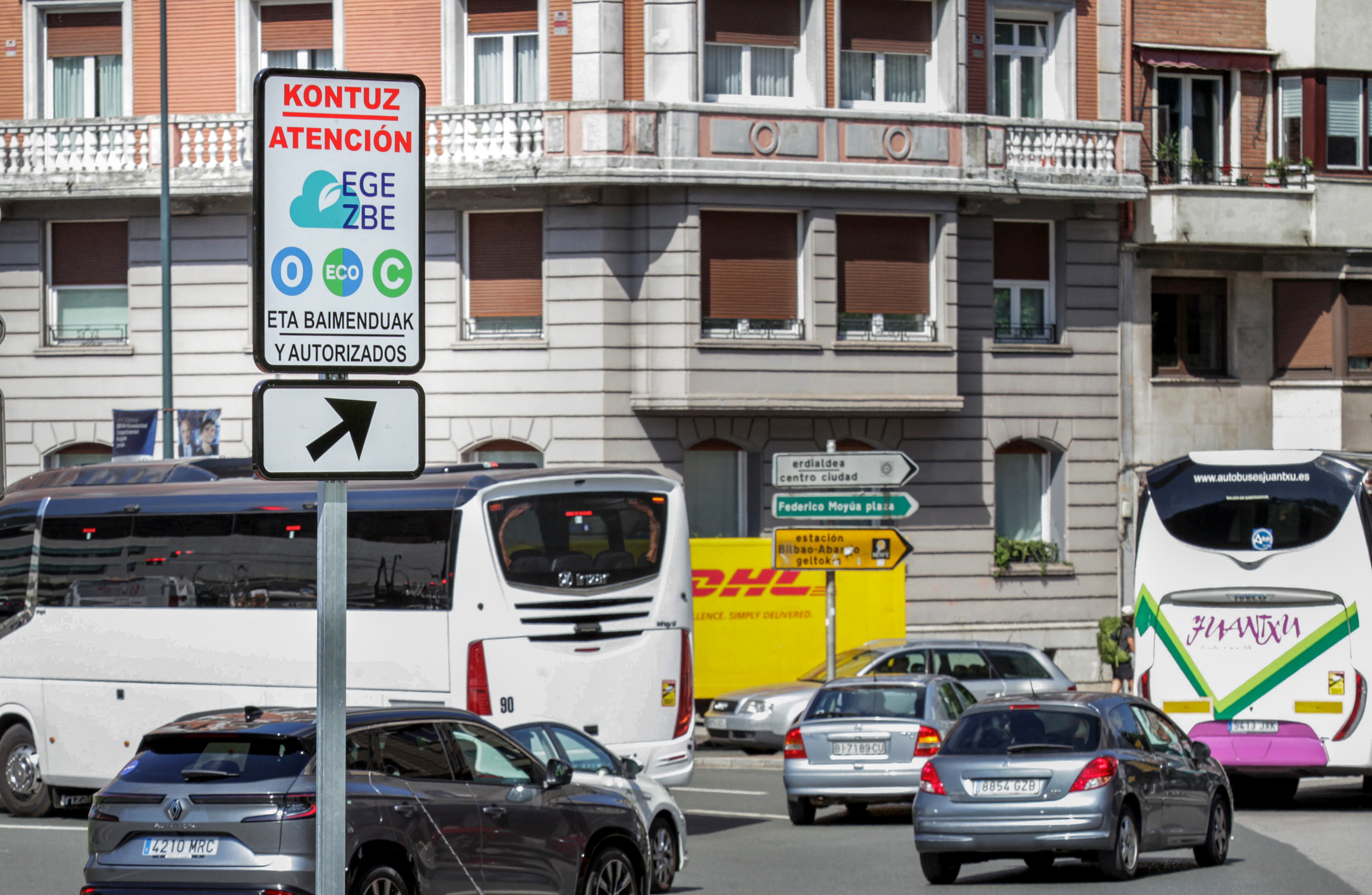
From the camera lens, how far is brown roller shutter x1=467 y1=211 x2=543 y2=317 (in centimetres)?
3077

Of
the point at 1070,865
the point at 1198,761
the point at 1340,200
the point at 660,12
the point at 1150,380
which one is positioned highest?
the point at 660,12

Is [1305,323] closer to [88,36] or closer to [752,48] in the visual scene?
[752,48]

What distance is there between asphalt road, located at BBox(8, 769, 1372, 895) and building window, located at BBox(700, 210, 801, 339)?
10.7 meters

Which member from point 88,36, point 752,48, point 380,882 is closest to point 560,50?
point 752,48

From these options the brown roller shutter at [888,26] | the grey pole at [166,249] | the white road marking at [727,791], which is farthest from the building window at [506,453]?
the white road marking at [727,791]

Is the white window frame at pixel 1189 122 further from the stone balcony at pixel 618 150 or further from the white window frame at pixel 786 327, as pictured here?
the white window frame at pixel 786 327

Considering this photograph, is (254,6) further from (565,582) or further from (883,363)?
(565,582)

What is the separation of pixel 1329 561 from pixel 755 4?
14568mm

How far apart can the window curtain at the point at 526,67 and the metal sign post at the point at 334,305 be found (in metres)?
25.2

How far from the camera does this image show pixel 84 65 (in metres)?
32.0

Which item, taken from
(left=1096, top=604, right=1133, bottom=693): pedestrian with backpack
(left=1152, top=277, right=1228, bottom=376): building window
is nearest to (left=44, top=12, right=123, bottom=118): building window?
(left=1152, top=277, right=1228, bottom=376): building window

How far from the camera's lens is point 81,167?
101 feet

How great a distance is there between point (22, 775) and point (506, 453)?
12.0 meters

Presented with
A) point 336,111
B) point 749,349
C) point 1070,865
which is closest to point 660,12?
point 749,349
